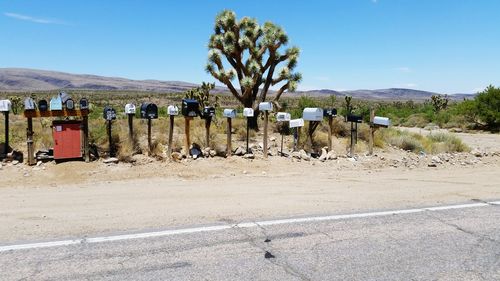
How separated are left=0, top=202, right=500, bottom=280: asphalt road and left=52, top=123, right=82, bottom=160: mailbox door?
6.23 meters

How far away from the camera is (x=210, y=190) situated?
8.52m

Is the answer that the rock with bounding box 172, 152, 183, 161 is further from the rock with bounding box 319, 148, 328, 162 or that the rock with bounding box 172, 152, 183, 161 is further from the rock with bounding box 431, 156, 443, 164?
the rock with bounding box 431, 156, 443, 164

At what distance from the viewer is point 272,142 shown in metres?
15.8

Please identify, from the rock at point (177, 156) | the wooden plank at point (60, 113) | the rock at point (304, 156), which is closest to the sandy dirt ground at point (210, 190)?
the rock at point (177, 156)

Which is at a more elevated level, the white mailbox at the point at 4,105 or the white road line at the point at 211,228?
the white mailbox at the point at 4,105

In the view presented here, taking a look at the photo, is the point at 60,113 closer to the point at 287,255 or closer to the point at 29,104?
the point at 29,104

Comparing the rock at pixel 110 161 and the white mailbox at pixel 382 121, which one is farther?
the white mailbox at pixel 382 121

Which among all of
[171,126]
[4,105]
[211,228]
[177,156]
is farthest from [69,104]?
[211,228]

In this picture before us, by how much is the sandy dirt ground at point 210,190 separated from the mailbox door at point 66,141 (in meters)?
0.40

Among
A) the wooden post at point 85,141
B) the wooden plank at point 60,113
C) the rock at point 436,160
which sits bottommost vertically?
the rock at point 436,160

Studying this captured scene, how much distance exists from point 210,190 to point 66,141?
14.4 ft

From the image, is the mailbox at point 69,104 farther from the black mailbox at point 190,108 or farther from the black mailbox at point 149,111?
the black mailbox at point 190,108

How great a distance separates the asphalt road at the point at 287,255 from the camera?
4441mm

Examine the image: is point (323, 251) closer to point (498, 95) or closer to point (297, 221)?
point (297, 221)
